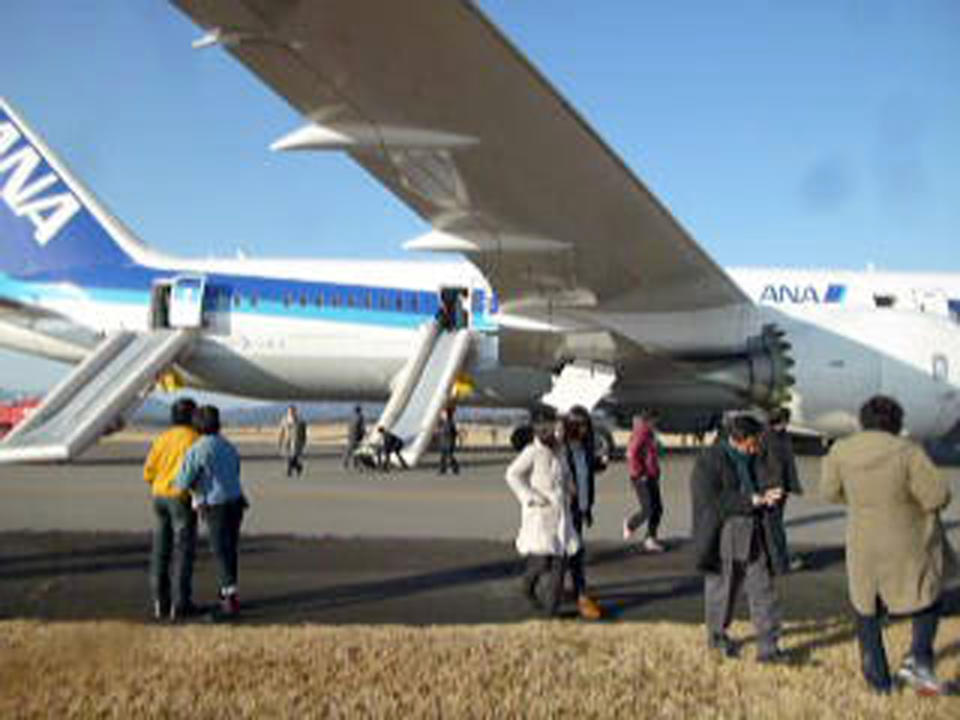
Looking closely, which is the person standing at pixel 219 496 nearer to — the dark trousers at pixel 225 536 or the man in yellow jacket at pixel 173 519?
the dark trousers at pixel 225 536

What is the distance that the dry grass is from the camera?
4289 mm

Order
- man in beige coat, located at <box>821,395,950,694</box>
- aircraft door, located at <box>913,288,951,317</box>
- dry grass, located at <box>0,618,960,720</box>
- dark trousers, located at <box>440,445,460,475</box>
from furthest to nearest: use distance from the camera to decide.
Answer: aircraft door, located at <box>913,288,951,317</box> < dark trousers, located at <box>440,445,460,475</box> < man in beige coat, located at <box>821,395,950,694</box> < dry grass, located at <box>0,618,960,720</box>

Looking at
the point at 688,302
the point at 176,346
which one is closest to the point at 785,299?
the point at 688,302

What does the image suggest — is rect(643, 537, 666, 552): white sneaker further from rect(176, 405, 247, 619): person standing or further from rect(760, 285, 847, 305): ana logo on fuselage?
rect(760, 285, 847, 305): ana logo on fuselage

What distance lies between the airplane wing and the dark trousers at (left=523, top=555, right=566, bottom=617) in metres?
3.35

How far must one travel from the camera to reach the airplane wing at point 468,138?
600 centimetres

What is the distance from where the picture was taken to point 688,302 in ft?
49.3

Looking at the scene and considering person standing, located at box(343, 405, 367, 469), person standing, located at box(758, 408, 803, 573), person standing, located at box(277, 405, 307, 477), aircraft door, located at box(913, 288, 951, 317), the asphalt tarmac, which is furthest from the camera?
person standing, located at box(343, 405, 367, 469)

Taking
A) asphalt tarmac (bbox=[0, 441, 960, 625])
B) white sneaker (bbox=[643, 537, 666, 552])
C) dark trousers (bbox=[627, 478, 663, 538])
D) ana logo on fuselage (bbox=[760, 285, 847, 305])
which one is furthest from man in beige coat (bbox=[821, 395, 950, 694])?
ana logo on fuselage (bbox=[760, 285, 847, 305])

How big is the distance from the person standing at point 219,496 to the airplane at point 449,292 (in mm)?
2497

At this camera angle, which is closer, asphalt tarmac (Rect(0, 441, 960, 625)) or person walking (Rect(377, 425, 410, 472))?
asphalt tarmac (Rect(0, 441, 960, 625))

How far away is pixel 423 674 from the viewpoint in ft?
15.6

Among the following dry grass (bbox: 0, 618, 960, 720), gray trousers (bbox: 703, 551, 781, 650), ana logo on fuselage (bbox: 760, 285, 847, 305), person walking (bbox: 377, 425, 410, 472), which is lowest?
dry grass (bbox: 0, 618, 960, 720)

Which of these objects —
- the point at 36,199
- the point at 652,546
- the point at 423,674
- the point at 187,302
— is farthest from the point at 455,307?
the point at 423,674
